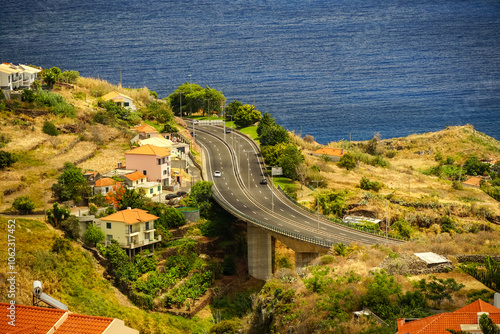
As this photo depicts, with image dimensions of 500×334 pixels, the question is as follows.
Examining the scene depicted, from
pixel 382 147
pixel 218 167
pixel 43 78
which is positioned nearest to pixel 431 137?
pixel 382 147

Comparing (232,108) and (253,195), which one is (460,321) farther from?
(232,108)

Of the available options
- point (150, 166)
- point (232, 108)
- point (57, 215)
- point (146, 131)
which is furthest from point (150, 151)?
point (232, 108)

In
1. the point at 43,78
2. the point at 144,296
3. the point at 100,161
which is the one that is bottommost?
the point at 144,296

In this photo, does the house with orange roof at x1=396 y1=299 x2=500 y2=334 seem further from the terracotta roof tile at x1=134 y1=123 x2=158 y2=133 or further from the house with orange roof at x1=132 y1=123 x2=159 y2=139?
the terracotta roof tile at x1=134 y1=123 x2=158 y2=133

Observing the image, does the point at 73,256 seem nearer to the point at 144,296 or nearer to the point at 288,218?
the point at 144,296

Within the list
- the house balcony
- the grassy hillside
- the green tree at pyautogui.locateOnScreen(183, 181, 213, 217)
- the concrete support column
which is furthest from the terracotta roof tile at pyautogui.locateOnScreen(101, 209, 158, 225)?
the concrete support column
